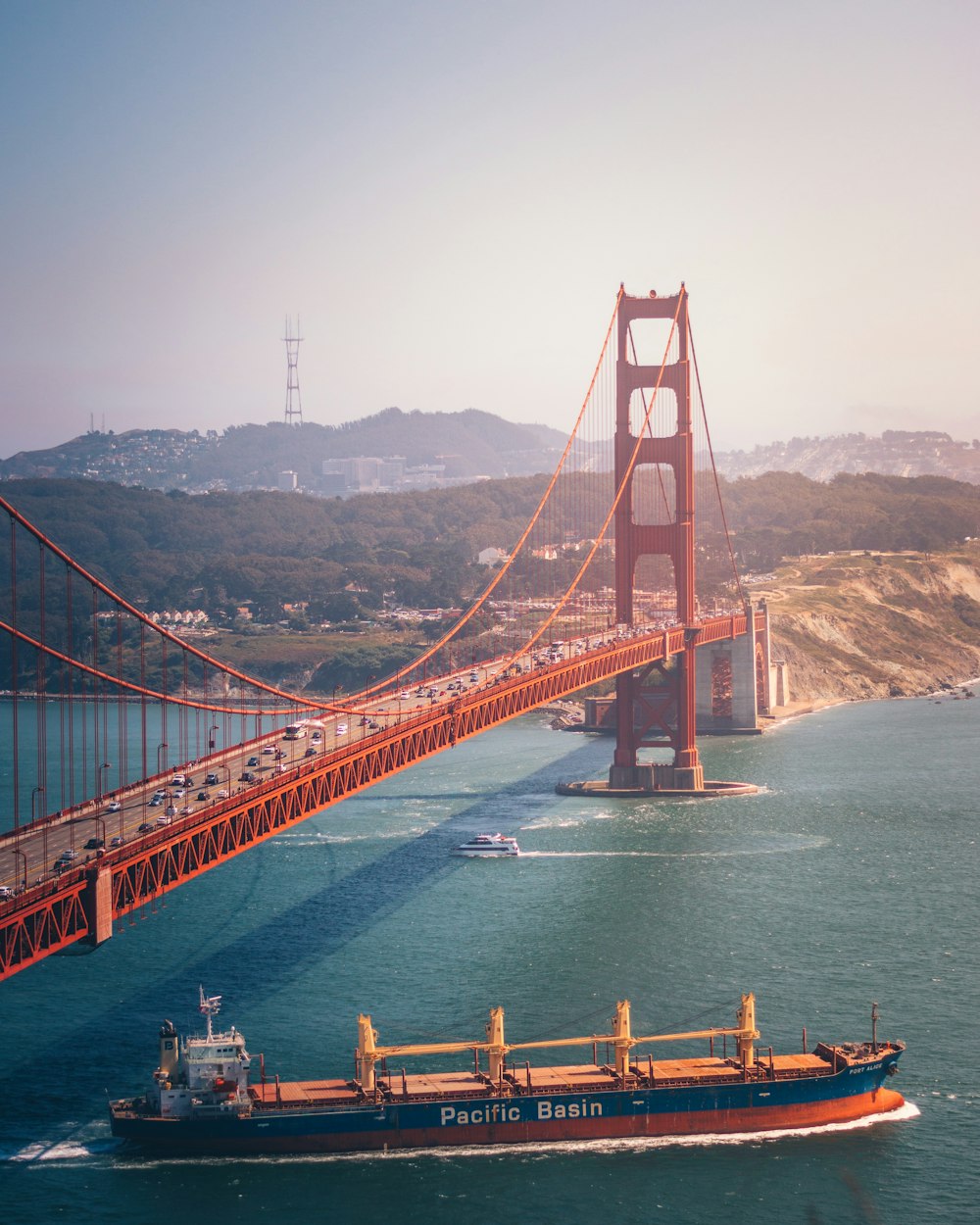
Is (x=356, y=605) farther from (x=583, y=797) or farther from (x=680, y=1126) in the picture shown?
(x=680, y=1126)

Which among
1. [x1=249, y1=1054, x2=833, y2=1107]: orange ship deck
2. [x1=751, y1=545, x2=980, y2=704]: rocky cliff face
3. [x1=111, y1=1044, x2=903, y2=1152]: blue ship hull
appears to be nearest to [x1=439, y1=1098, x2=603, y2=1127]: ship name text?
[x1=111, y1=1044, x2=903, y2=1152]: blue ship hull

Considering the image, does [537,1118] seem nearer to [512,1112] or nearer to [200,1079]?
[512,1112]

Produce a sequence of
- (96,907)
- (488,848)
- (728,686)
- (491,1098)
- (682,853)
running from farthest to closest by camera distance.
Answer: (728,686) → (682,853) → (488,848) → (491,1098) → (96,907)

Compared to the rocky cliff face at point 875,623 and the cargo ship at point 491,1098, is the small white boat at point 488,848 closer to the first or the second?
the cargo ship at point 491,1098

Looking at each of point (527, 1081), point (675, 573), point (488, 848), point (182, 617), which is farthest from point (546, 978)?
point (182, 617)

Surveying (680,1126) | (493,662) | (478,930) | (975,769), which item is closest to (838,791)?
(975,769)
